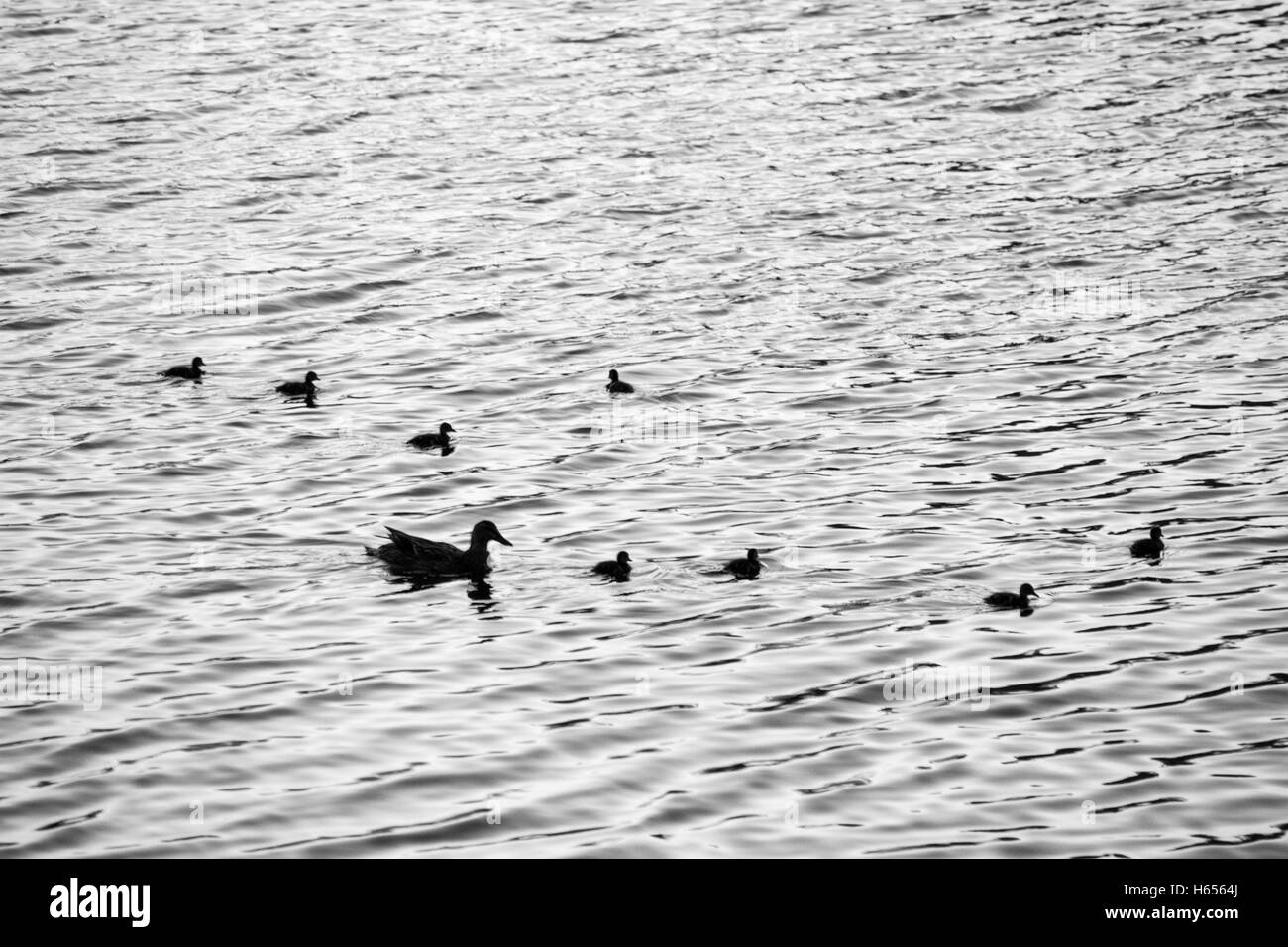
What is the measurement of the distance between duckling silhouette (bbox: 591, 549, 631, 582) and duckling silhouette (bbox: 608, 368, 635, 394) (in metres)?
6.26

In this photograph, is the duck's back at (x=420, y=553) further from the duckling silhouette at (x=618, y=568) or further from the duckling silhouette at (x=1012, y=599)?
the duckling silhouette at (x=1012, y=599)

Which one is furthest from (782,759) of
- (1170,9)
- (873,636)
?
(1170,9)

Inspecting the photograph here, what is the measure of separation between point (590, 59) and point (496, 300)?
1563 cm

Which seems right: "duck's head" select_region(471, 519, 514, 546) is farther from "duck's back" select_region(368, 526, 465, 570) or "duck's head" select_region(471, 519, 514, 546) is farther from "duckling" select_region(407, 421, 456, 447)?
"duckling" select_region(407, 421, 456, 447)

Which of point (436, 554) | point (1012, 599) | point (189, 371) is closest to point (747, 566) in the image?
point (1012, 599)

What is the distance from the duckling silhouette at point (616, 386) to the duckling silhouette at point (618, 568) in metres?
6.26

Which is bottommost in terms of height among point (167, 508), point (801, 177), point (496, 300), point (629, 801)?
point (629, 801)

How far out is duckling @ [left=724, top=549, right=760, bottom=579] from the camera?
18.9 m

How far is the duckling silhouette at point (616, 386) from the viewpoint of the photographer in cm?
2488

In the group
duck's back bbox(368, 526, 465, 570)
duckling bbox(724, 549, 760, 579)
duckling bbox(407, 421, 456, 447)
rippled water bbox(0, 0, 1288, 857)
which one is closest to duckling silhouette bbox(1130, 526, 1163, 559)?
rippled water bbox(0, 0, 1288, 857)

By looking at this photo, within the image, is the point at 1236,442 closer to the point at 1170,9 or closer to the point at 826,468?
the point at 826,468

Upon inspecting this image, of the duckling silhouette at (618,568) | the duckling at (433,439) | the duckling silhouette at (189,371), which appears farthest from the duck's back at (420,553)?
the duckling silhouette at (189,371)

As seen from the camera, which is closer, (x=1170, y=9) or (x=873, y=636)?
(x=873, y=636)

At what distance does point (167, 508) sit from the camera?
2097 centimetres
